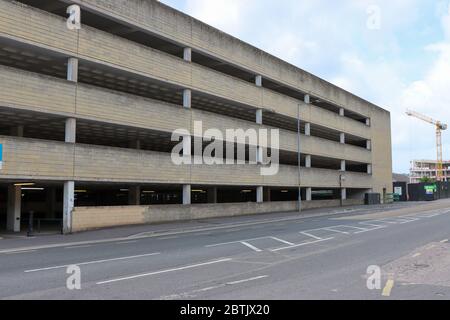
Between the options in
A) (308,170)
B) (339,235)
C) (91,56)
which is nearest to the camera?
(339,235)

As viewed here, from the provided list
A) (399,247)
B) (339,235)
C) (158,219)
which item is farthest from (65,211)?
(399,247)

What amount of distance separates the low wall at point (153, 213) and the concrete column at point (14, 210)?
381 centimetres

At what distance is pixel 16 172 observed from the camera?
21594mm

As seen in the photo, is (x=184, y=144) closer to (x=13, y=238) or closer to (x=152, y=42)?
(x=152, y=42)

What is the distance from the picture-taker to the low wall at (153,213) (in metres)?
24.3

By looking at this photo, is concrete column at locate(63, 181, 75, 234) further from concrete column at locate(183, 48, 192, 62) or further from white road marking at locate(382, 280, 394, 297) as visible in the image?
white road marking at locate(382, 280, 394, 297)

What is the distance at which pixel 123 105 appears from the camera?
27.5 meters

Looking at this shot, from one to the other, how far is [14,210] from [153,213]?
806cm

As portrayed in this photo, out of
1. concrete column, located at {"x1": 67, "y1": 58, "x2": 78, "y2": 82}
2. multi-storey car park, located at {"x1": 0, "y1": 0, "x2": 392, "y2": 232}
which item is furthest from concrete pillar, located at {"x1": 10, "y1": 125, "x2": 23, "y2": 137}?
concrete column, located at {"x1": 67, "y1": 58, "x2": 78, "y2": 82}

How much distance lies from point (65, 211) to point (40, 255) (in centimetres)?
896

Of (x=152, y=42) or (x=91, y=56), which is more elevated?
(x=152, y=42)

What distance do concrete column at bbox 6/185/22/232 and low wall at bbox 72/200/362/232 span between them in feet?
12.5

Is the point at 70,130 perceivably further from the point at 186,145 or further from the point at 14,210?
the point at 186,145

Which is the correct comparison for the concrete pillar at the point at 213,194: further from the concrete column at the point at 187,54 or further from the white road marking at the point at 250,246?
the white road marking at the point at 250,246
